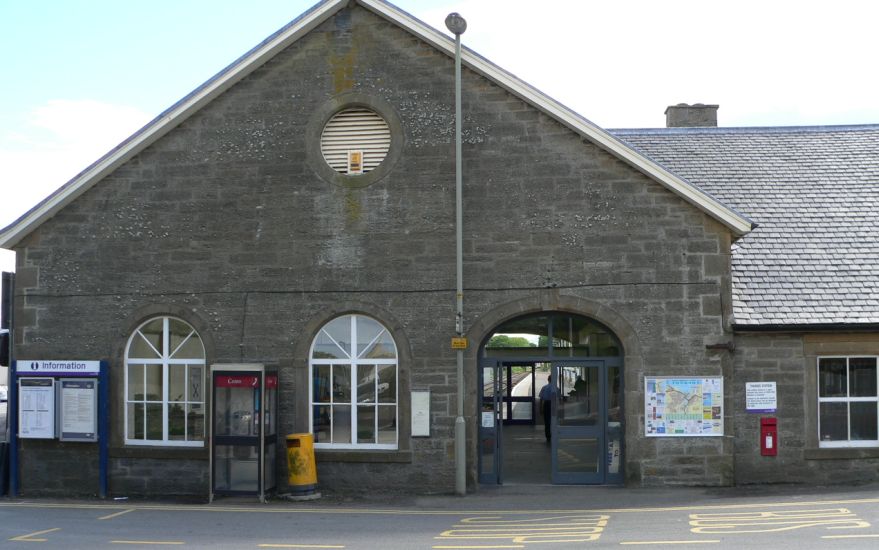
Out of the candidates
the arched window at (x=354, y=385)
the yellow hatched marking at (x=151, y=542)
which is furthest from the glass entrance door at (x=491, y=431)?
the yellow hatched marking at (x=151, y=542)

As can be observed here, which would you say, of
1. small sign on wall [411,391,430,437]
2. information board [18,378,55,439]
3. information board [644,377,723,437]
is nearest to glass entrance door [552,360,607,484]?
information board [644,377,723,437]

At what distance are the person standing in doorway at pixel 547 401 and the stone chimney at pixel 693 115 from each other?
9.06 metres

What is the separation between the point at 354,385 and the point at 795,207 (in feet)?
29.2

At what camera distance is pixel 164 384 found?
16016 mm

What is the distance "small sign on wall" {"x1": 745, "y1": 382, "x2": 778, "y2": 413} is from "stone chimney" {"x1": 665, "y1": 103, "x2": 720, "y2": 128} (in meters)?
9.88

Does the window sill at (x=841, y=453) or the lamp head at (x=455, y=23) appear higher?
the lamp head at (x=455, y=23)

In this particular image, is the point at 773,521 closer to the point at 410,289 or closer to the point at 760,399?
the point at 760,399

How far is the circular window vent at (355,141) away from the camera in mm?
15773

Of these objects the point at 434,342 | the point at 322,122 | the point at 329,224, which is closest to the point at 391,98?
the point at 322,122

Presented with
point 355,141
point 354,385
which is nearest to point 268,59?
point 355,141

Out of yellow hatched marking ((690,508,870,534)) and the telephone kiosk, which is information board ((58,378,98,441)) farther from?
yellow hatched marking ((690,508,870,534))

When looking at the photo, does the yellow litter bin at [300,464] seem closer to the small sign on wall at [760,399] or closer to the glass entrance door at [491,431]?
the glass entrance door at [491,431]

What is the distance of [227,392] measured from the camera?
15.2 metres

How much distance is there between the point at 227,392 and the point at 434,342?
11.3 ft
